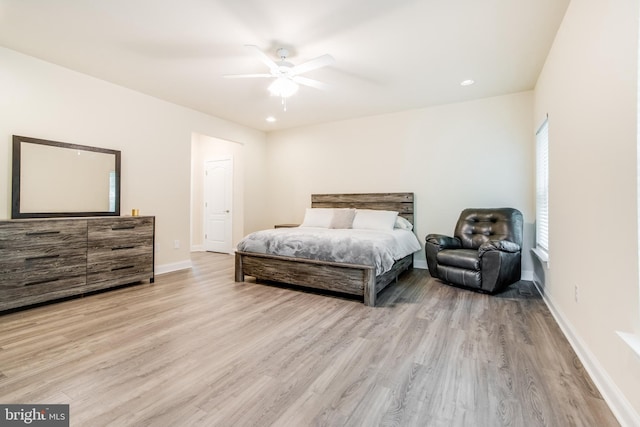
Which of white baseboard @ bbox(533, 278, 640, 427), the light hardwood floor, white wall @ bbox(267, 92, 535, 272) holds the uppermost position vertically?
white wall @ bbox(267, 92, 535, 272)

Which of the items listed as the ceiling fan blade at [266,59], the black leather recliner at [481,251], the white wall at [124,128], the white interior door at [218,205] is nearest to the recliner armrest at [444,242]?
the black leather recliner at [481,251]

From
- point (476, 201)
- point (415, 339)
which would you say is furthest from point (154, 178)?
point (476, 201)

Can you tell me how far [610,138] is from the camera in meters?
1.55

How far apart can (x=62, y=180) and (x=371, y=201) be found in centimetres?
432

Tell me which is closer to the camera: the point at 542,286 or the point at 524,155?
the point at 542,286

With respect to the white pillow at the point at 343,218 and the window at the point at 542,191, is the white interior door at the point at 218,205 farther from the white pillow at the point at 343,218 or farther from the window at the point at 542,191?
the window at the point at 542,191

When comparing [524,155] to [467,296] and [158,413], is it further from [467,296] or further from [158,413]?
[158,413]

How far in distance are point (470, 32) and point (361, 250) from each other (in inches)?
91.1

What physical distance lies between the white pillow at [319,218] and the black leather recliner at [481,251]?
1642 millimetres

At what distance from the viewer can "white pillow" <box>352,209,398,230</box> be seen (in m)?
4.34

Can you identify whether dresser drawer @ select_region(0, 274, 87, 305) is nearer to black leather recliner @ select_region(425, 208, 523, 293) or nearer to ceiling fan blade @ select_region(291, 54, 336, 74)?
ceiling fan blade @ select_region(291, 54, 336, 74)

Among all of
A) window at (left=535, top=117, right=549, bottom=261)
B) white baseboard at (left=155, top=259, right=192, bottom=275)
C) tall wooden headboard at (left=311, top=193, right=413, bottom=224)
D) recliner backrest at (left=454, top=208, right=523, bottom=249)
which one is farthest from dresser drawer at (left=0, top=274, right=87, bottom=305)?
window at (left=535, top=117, right=549, bottom=261)

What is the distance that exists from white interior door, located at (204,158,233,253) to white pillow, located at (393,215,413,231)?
3.53 m

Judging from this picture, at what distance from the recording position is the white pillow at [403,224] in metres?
4.51
